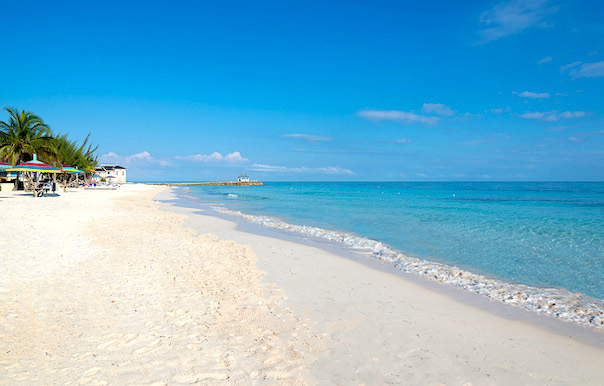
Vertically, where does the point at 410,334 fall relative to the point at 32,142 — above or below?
below

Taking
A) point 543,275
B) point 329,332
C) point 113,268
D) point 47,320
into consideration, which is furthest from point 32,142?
point 543,275

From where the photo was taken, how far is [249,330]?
4.52 m

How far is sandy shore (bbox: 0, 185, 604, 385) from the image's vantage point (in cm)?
355

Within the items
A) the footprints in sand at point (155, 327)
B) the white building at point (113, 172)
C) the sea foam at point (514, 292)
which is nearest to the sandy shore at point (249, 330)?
the footprints in sand at point (155, 327)

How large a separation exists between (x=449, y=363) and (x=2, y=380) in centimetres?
480

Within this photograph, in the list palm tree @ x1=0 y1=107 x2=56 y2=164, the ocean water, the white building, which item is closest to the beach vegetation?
palm tree @ x1=0 y1=107 x2=56 y2=164

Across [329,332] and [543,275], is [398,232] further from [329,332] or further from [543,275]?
[329,332]

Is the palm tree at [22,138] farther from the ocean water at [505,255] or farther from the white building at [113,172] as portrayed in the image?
the white building at [113,172]

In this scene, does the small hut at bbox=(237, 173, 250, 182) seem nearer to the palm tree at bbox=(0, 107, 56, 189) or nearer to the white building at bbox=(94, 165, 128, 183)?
the white building at bbox=(94, 165, 128, 183)

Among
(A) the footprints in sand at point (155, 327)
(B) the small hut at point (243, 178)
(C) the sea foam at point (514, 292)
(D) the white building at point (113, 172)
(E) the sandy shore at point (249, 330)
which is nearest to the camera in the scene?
(A) the footprints in sand at point (155, 327)

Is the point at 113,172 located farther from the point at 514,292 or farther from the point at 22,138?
the point at 514,292

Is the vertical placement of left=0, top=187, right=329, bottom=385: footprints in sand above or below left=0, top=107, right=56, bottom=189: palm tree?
below

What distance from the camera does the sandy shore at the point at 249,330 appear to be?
3551mm

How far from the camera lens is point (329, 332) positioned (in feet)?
15.1
